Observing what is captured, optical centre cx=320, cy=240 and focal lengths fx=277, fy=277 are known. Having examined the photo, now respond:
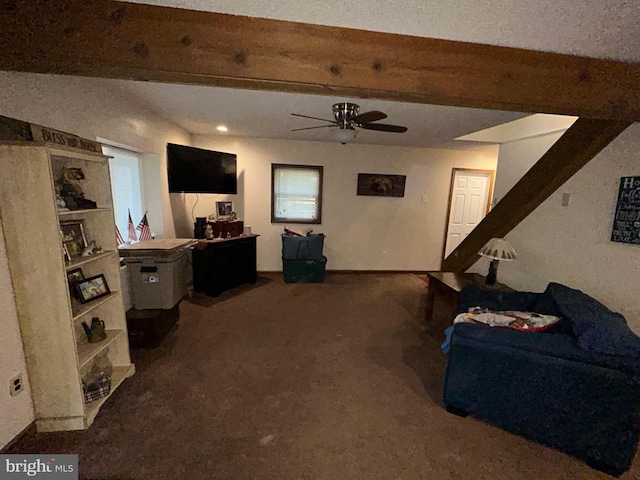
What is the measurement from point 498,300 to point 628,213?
110cm

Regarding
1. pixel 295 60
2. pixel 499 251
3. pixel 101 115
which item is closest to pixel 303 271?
pixel 499 251

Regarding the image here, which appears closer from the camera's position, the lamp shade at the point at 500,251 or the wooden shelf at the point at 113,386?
the wooden shelf at the point at 113,386

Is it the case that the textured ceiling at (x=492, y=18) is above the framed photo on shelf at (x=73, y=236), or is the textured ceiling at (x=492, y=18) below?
above

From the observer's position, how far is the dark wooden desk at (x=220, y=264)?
3.69 meters

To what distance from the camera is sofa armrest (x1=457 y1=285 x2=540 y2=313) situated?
229 centimetres

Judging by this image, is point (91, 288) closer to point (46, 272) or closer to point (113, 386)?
point (46, 272)

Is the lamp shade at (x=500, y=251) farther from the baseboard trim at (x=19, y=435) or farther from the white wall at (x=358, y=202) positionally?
the baseboard trim at (x=19, y=435)

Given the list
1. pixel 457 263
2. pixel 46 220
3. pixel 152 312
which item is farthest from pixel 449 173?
pixel 46 220

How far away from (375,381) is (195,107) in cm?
316

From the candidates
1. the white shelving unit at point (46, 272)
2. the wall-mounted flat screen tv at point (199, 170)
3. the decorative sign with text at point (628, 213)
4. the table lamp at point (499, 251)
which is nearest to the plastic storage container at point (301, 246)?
the wall-mounted flat screen tv at point (199, 170)

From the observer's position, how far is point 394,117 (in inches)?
120

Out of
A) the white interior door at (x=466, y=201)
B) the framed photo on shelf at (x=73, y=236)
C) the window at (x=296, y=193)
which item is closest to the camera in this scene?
the framed photo on shelf at (x=73, y=236)

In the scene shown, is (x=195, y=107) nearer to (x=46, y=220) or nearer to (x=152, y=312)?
(x=46, y=220)

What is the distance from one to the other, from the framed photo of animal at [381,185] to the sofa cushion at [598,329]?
3299mm
